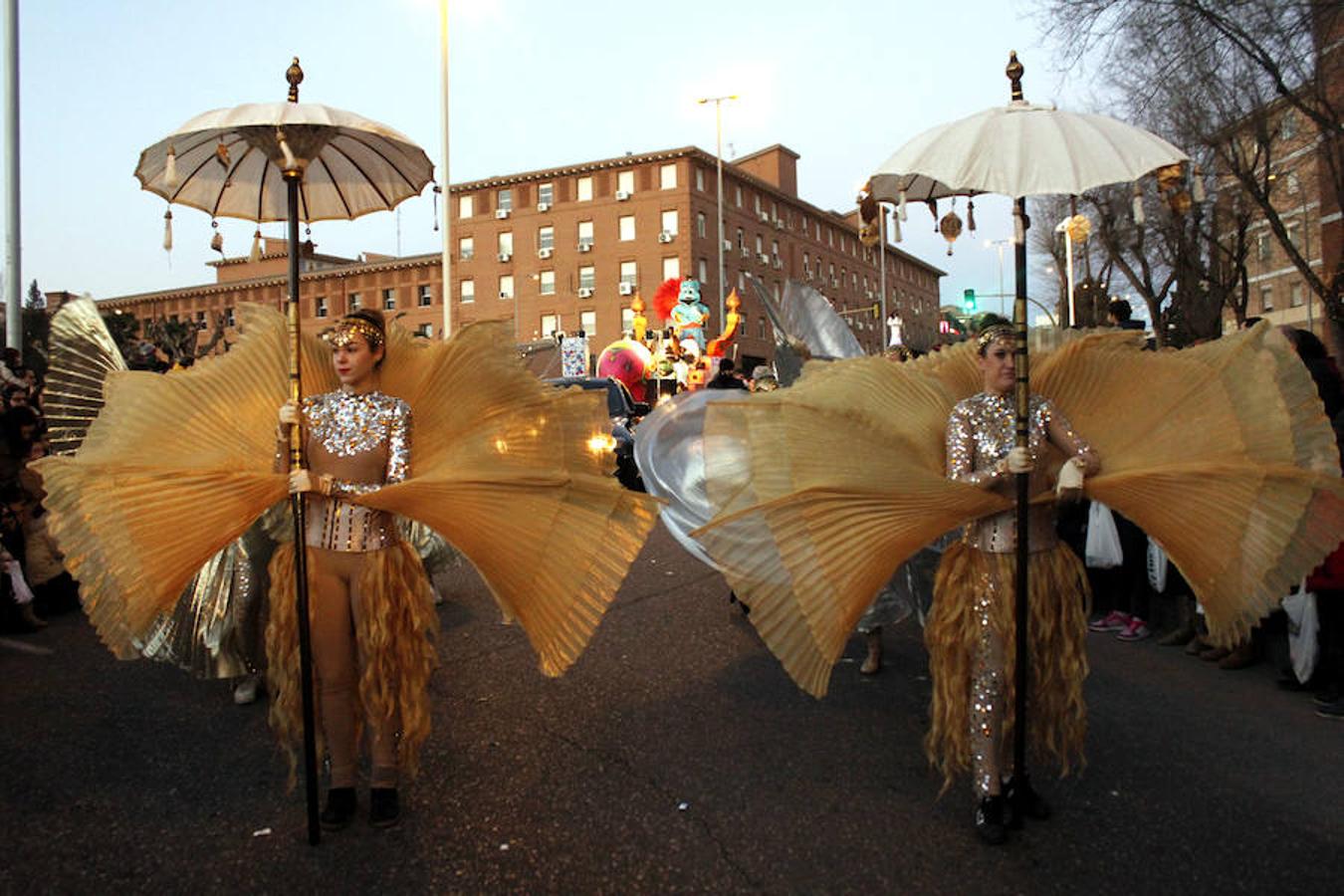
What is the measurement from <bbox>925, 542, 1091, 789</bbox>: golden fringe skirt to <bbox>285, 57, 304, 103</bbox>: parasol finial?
339 cm

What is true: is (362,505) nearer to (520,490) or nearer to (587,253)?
→ (520,490)

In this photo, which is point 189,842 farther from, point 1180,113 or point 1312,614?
point 1180,113

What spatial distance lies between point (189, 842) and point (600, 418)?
2.29 m

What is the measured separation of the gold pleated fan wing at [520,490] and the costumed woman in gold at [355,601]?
171 mm

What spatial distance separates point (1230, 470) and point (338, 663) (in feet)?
11.5

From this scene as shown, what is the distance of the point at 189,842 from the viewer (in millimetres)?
3477

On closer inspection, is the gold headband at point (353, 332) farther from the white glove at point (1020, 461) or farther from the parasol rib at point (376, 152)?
the white glove at point (1020, 461)

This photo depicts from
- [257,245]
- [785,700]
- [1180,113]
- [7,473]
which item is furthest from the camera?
[1180,113]

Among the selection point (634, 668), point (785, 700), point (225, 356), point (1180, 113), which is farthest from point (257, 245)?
point (1180, 113)

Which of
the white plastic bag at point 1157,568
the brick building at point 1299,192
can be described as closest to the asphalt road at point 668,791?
the white plastic bag at point 1157,568

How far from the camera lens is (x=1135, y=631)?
22.0 feet

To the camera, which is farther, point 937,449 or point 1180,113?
point 1180,113

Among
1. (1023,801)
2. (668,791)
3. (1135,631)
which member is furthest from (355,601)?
(1135,631)

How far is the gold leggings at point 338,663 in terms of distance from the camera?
12.1ft
